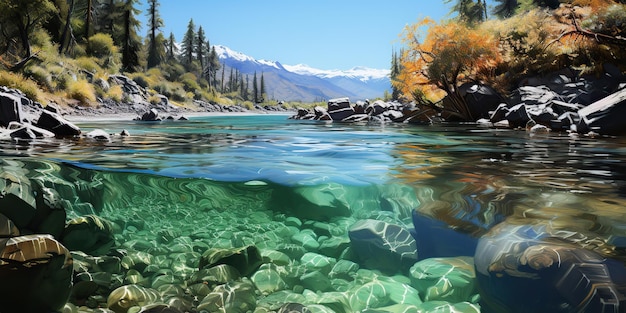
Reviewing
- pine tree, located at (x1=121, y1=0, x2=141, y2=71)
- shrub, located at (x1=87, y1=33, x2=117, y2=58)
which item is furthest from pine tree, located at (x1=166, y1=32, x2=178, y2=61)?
shrub, located at (x1=87, y1=33, x2=117, y2=58)

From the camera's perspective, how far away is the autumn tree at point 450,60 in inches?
875

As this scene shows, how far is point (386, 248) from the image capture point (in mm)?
4531

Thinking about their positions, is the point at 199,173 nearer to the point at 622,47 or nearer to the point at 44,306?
the point at 44,306

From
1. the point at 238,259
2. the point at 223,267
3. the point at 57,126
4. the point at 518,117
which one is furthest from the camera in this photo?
the point at 518,117

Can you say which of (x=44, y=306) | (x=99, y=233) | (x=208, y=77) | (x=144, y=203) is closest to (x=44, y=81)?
(x=144, y=203)

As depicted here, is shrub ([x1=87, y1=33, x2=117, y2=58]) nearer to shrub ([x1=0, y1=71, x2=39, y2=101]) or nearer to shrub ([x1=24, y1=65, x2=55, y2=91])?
shrub ([x1=24, y1=65, x2=55, y2=91])

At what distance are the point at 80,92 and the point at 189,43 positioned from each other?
54177mm

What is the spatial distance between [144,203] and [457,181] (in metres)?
5.19

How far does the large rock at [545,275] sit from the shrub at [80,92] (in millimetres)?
28476

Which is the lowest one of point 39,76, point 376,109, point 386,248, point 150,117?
point 386,248

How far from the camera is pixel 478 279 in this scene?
3418mm

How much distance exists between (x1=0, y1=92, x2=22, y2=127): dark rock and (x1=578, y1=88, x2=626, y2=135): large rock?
14748 mm

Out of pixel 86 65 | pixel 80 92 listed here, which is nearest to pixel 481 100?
pixel 80 92

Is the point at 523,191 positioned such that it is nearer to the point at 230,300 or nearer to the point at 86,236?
the point at 230,300
